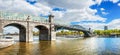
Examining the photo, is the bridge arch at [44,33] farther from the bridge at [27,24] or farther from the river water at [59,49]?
the river water at [59,49]

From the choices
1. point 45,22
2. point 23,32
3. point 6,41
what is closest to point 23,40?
point 23,32

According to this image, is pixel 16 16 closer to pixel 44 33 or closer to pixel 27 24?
pixel 27 24

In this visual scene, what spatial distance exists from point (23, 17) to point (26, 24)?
3.10 m

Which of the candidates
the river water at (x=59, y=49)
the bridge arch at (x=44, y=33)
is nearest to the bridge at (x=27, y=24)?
the bridge arch at (x=44, y=33)

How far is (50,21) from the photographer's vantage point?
101625 mm

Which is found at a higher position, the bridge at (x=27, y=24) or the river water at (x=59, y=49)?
the bridge at (x=27, y=24)

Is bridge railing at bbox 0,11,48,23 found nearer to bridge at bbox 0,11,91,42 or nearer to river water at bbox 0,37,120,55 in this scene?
bridge at bbox 0,11,91,42

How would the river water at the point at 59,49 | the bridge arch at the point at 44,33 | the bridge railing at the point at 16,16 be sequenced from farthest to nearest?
the bridge arch at the point at 44,33 < the bridge railing at the point at 16,16 < the river water at the point at 59,49

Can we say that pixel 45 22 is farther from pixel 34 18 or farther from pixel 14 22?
pixel 14 22

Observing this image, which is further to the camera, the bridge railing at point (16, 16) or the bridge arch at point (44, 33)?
the bridge arch at point (44, 33)

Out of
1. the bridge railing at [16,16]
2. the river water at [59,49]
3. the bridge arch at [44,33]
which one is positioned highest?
the bridge railing at [16,16]

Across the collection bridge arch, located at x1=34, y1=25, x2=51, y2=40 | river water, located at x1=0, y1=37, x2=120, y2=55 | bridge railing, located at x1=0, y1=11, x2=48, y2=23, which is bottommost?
river water, located at x1=0, y1=37, x2=120, y2=55

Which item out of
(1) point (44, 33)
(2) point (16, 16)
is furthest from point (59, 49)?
(1) point (44, 33)

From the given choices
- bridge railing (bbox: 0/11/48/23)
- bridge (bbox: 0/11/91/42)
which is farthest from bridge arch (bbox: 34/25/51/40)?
bridge railing (bbox: 0/11/48/23)
